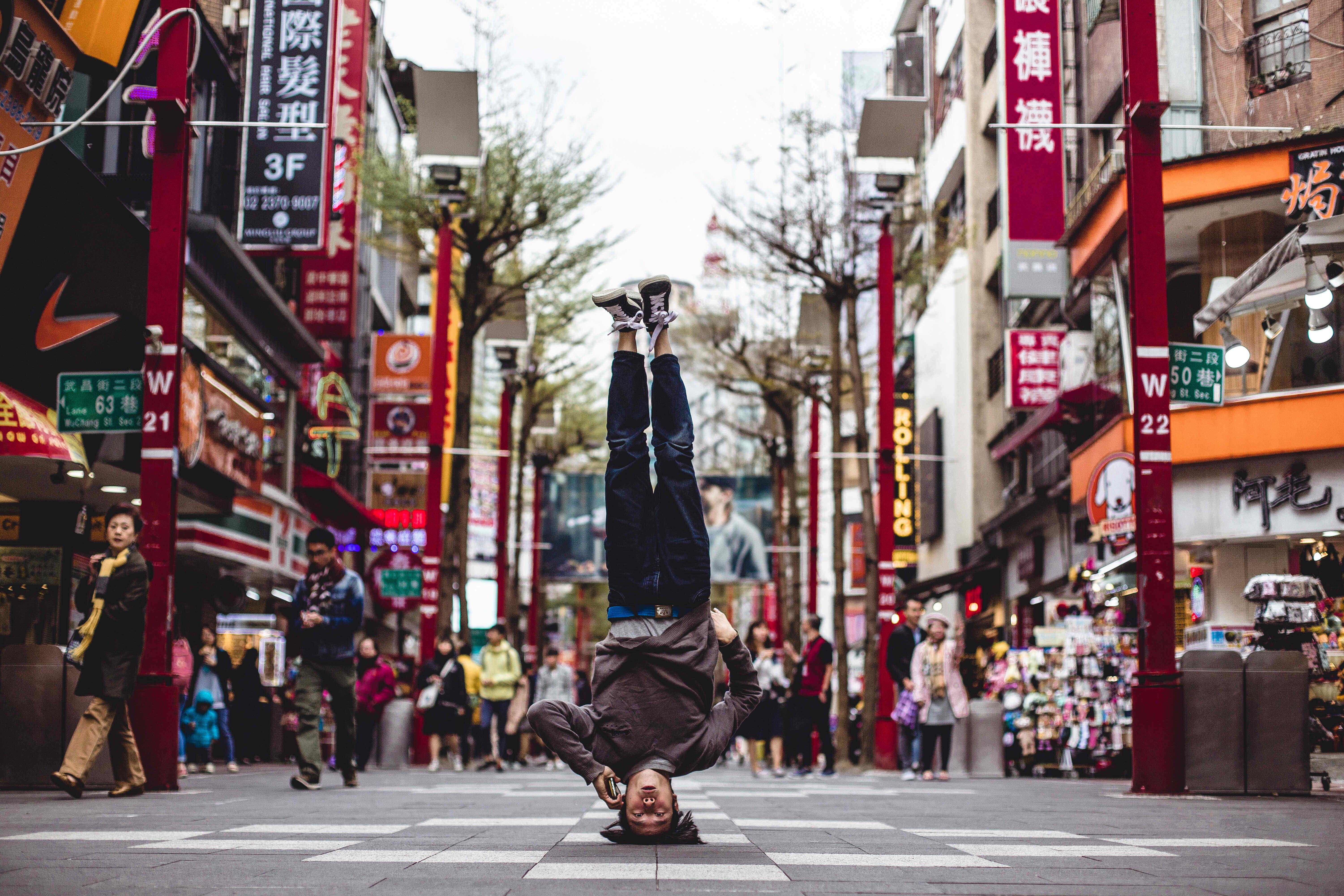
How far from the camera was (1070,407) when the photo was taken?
26516 millimetres

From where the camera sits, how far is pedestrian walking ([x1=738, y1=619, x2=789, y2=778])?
787 inches

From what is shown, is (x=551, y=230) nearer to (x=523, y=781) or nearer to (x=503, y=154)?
(x=503, y=154)

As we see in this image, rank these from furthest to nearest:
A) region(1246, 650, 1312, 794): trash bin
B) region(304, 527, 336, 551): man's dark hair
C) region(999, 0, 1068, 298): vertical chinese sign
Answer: region(999, 0, 1068, 298): vertical chinese sign < region(304, 527, 336, 551): man's dark hair < region(1246, 650, 1312, 794): trash bin

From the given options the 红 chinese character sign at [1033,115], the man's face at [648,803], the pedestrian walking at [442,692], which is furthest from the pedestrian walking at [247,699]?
the man's face at [648,803]

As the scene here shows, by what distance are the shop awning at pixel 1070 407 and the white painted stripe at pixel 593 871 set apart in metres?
20.8

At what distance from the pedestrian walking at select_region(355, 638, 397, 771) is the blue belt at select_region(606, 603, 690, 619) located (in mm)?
15504

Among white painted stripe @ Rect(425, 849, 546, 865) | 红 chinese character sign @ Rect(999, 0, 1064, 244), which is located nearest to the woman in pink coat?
white painted stripe @ Rect(425, 849, 546, 865)

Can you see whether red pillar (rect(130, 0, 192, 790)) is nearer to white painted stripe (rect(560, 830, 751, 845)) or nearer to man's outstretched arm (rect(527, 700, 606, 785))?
white painted stripe (rect(560, 830, 751, 845))

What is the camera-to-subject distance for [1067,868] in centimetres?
565

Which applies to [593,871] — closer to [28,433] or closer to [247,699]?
[28,433]

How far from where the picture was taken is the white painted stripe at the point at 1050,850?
6199 mm

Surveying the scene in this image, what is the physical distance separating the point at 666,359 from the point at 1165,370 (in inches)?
255

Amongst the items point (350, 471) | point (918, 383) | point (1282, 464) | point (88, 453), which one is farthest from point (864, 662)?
point (918, 383)

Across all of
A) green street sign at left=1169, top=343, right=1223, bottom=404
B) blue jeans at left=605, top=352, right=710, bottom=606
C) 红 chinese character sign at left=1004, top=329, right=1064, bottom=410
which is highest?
红 chinese character sign at left=1004, top=329, right=1064, bottom=410
